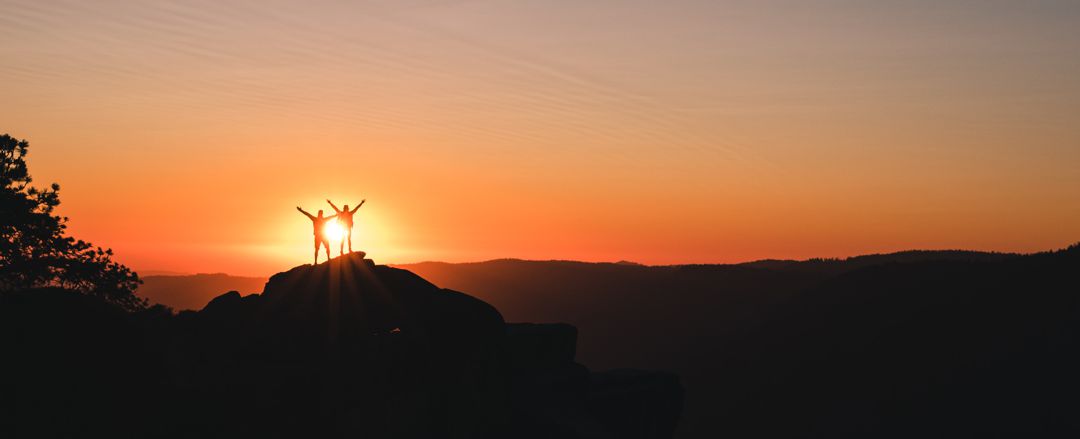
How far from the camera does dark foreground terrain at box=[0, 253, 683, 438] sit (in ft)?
60.5

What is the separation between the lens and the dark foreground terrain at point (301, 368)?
60.5 ft

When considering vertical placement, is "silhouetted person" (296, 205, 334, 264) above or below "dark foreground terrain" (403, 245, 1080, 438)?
above

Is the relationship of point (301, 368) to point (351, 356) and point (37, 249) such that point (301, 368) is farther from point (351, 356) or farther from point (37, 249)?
point (37, 249)

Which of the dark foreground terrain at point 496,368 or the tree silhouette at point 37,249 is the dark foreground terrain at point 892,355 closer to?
the dark foreground terrain at point 496,368

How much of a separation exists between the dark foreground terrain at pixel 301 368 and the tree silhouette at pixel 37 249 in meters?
10.2

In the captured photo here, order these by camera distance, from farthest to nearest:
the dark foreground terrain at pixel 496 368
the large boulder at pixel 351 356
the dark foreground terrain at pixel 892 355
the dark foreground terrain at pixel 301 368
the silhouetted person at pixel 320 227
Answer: the dark foreground terrain at pixel 892 355
the silhouetted person at pixel 320 227
the large boulder at pixel 351 356
the dark foreground terrain at pixel 496 368
the dark foreground terrain at pixel 301 368

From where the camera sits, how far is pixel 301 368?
859 inches

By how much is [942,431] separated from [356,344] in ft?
136

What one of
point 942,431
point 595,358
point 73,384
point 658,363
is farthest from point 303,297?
point 595,358

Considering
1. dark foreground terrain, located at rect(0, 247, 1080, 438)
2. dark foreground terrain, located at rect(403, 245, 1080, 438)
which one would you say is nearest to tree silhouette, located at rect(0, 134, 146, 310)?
dark foreground terrain, located at rect(0, 247, 1080, 438)

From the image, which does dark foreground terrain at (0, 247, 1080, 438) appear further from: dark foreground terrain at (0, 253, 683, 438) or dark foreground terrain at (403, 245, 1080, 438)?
dark foreground terrain at (403, 245, 1080, 438)

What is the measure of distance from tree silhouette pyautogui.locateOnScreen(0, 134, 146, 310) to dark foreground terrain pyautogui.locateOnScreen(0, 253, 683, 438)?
1023 cm

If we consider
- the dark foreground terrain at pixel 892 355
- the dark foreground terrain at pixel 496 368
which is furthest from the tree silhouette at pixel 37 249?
the dark foreground terrain at pixel 892 355

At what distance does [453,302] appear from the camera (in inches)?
1006
